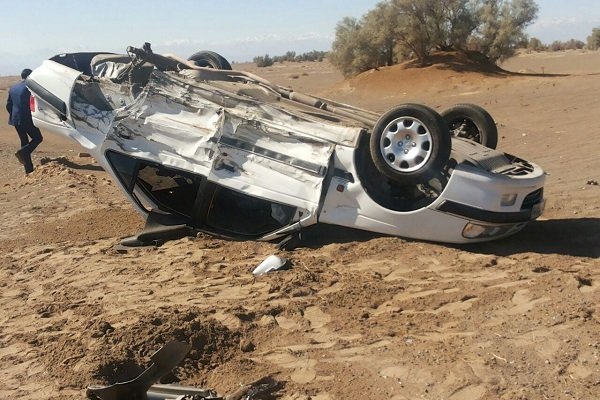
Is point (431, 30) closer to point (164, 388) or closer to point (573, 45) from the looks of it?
point (164, 388)

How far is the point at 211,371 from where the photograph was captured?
14.1 ft

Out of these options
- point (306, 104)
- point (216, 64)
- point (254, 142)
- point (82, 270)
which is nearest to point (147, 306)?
point (82, 270)

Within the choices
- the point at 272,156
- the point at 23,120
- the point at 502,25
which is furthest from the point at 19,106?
the point at 502,25

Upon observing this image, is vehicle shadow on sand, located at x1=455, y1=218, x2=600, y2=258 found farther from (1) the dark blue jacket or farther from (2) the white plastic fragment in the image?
(1) the dark blue jacket

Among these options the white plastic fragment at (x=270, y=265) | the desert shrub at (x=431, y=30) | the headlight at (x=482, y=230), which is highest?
the desert shrub at (x=431, y=30)

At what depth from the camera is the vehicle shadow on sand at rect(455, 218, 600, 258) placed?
243 inches

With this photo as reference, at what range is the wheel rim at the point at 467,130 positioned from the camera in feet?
23.0

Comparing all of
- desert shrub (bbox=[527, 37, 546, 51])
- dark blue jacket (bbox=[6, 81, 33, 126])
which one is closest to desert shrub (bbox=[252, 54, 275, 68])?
desert shrub (bbox=[527, 37, 546, 51])

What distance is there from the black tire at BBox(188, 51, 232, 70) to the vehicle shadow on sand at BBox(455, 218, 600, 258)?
409cm

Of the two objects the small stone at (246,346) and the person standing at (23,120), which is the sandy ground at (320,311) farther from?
the person standing at (23,120)

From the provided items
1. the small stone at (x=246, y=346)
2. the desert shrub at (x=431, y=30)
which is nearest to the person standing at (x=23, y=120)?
the small stone at (x=246, y=346)

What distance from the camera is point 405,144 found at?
580 cm

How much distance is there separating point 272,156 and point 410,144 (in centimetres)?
130

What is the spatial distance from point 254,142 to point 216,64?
265 centimetres
